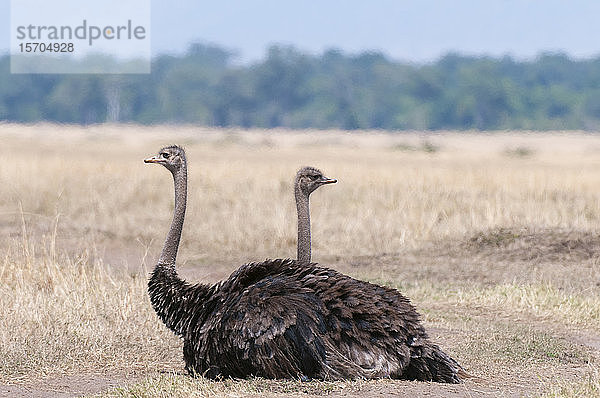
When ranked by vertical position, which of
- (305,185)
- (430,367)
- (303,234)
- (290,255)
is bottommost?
(290,255)

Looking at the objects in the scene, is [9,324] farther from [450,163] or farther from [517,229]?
[450,163]

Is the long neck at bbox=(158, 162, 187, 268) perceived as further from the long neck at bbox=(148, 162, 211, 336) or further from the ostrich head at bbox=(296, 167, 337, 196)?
the ostrich head at bbox=(296, 167, 337, 196)

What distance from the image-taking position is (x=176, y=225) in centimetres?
790

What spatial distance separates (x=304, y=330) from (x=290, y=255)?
886cm

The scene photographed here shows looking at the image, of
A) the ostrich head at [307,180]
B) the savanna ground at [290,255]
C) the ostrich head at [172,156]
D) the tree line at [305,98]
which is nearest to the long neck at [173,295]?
the savanna ground at [290,255]

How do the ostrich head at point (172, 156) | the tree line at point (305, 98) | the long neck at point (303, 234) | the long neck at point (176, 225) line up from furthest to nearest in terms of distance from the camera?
1. the tree line at point (305, 98)
2. the long neck at point (303, 234)
3. the ostrich head at point (172, 156)
4. the long neck at point (176, 225)

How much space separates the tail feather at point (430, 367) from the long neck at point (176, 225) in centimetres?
182

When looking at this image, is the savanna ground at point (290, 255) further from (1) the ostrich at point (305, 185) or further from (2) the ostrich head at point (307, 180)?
(2) the ostrich head at point (307, 180)

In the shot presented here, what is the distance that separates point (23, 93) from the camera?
64.0 metres

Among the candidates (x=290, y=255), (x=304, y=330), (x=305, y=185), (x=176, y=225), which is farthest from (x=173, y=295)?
(x=290, y=255)

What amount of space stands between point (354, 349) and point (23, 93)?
59982 mm

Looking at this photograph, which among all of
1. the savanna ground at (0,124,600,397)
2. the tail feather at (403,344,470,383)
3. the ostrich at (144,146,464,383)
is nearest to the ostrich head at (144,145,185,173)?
the ostrich at (144,146,464,383)

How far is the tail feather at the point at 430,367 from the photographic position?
6980 mm

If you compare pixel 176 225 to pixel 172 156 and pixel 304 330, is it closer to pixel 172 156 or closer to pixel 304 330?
pixel 172 156
